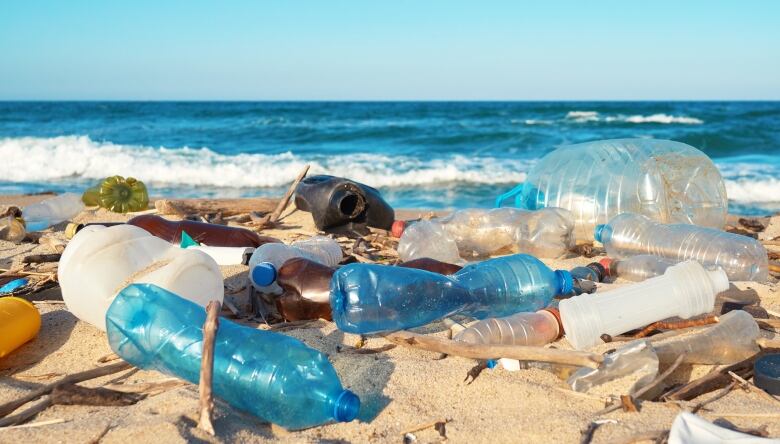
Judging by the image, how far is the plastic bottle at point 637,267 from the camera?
127 inches

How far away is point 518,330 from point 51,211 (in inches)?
155

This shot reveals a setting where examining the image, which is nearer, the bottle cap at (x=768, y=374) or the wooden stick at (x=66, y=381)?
the wooden stick at (x=66, y=381)

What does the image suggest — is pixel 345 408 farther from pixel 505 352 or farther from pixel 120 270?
pixel 120 270

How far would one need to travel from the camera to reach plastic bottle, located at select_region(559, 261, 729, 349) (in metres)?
2.34

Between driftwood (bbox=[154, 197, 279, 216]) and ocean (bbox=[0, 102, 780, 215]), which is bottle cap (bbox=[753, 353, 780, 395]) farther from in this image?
ocean (bbox=[0, 102, 780, 215])

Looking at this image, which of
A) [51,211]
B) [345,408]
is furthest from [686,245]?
[51,211]

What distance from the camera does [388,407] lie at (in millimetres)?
1899

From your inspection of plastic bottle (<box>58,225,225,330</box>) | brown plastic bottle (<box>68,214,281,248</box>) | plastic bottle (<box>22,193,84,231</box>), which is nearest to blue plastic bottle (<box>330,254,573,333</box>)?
plastic bottle (<box>58,225,225,330</box>)

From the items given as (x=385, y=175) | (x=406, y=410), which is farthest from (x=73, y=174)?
(x=406, y=410)

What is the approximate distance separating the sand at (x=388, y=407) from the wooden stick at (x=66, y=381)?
0.08ft

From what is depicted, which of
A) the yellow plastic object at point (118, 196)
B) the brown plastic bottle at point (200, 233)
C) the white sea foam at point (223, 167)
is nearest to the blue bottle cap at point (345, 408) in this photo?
the brown plastic bottle at point (200, 233)

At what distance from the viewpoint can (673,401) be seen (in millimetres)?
1896

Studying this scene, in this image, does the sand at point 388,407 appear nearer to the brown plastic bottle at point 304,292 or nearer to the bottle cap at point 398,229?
the brown plastic bottle at point 304,292

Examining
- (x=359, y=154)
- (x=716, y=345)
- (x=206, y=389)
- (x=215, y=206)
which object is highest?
(x=206, y=389)
